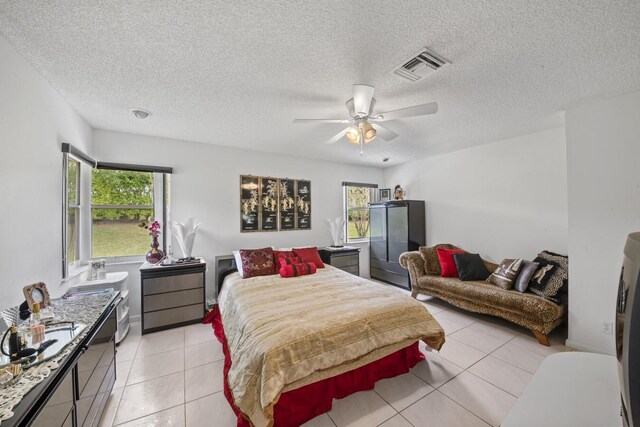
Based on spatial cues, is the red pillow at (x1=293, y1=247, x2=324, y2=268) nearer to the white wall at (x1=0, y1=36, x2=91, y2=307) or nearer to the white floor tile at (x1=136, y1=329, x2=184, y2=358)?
the white floor tile at (x1=136, y1=329, x2=184, y2=358)

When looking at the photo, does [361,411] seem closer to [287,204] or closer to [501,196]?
[287,204]

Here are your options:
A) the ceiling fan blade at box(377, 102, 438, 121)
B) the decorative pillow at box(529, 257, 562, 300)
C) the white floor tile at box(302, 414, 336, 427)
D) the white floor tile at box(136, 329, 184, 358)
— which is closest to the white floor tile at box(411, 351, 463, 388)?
the white floor tile at box(302, 414, 336, 427)

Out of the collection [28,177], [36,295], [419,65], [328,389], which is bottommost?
[328,389]

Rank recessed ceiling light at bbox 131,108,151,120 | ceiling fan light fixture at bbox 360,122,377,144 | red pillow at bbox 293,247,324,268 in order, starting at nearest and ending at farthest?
ceiling fan light fixture at bbox 360,122,377,144 < recessed ceiling light at bbox 131,108,151,120 < red pillow at bbox 293,247,324,268

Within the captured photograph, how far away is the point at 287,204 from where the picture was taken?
14.7 ft

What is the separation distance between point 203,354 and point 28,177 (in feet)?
6.91

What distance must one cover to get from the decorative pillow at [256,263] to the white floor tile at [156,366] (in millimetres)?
1087

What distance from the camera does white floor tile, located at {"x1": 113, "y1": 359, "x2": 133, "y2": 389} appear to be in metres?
2.08

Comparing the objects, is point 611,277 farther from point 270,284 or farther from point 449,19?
point 270,284

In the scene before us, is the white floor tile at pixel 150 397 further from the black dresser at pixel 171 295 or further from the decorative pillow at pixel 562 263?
the decorative pillow at pixel 562 263

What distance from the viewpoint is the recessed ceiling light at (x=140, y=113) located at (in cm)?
257

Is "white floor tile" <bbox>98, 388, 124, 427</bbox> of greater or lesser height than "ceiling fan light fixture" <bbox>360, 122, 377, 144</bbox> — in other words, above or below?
below

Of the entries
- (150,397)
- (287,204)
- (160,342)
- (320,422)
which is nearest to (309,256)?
(287,204)

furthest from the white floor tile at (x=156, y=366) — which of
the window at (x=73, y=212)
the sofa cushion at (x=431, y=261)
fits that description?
the sofa cushion at (x=431, y=261)
